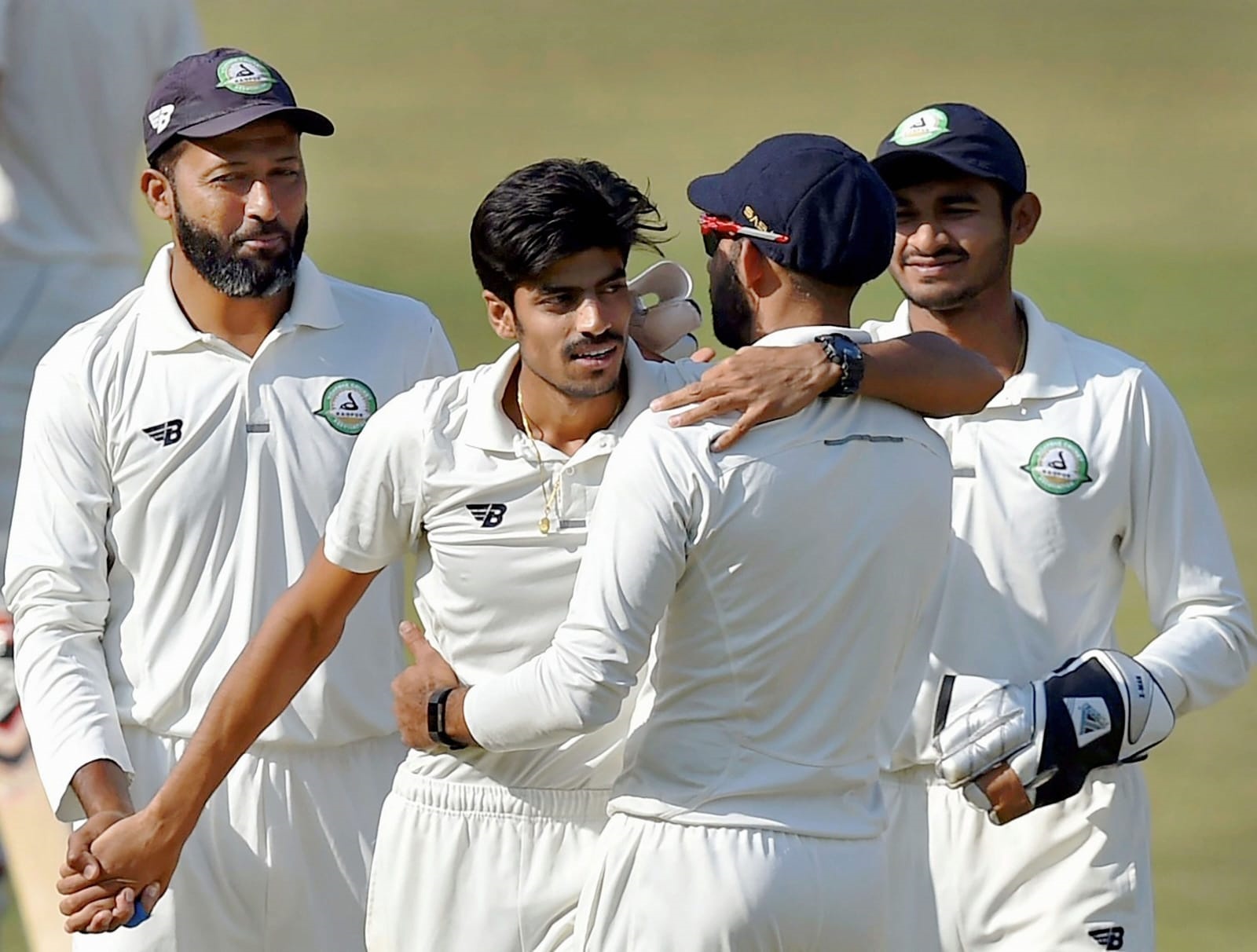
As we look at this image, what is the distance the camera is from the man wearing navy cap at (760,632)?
9.25 ft

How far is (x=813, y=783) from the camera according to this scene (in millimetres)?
2900

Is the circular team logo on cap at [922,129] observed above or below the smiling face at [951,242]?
above

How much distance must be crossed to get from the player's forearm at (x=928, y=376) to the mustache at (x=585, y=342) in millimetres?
329

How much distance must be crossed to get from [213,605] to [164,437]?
10.6 inches

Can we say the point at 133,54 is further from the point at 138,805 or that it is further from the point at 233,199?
the point at 138,805

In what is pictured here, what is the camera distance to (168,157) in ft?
12.5

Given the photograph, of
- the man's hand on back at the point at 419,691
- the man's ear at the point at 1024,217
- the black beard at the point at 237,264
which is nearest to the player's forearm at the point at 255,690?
the man's hand on back at the point at 419,691

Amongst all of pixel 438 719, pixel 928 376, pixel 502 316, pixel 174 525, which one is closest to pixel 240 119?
pixel 174 525

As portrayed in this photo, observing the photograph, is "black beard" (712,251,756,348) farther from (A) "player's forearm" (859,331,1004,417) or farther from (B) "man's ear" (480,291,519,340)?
(B) "man's ear" (480,291,519,340)

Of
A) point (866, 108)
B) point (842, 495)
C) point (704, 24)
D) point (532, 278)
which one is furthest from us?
point (704, 24)

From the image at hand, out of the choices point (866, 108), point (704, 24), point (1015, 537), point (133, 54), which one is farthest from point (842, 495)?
point (704, 24)

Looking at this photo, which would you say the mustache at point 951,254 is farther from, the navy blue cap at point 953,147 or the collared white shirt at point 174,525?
the collared white shirt at point 174,525

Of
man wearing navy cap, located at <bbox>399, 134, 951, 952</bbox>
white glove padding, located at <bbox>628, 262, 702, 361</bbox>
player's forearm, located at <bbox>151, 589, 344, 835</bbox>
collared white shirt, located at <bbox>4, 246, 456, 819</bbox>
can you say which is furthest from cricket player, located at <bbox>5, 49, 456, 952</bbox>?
man wearing navy cap, located at <bbox>399, 134, 951, 952</bbox>

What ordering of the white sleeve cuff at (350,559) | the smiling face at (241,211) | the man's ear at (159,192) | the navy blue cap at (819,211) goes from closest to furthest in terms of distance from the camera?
the navy blue cap at (819,211) < the white sleeve cuff at (350,559) < the smiling face at (241,211) < the man's ear at (159,192)
